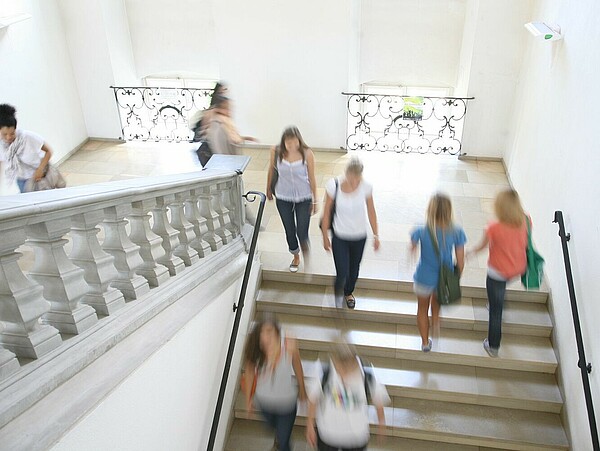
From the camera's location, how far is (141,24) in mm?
9148

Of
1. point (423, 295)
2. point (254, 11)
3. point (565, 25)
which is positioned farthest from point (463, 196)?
point (254, 11)

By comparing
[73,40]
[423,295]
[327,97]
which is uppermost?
[73,40]

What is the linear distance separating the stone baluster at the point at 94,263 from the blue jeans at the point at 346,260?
2.12m

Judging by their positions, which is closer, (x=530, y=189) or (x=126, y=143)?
(x=530, y=189)

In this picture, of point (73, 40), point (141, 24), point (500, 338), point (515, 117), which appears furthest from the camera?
point (141, 24)

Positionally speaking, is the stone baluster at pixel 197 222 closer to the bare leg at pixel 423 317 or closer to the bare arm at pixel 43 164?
the bare arm at pixel 43 164

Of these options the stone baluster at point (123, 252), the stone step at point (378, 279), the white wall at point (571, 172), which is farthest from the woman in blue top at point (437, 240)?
the stone baluster at point (123, 252)

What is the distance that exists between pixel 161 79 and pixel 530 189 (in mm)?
6531

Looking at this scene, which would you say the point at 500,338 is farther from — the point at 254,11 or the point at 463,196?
the point at 254,11

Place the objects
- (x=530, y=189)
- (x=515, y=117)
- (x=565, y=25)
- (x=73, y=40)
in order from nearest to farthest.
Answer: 1. (x=565, y=25)
2. (x=530, y=189)
3. (x=515, y=117)
4. (x=73, y=40)

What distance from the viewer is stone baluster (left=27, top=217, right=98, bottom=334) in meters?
2.57

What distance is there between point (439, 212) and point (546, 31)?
2.77 metres

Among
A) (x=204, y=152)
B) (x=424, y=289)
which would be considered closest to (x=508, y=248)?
(x=424, y=289)

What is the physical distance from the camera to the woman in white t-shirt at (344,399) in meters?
3.42
